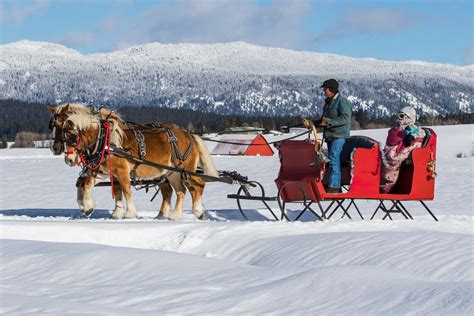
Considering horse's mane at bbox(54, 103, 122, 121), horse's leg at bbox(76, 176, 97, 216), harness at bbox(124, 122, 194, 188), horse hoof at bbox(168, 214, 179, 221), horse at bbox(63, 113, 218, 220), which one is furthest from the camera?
harness at bbox(124, 122, 194, 188)

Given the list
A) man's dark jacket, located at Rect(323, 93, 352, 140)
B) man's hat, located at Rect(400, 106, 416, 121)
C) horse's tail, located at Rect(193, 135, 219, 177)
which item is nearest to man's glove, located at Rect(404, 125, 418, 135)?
man's hat, located at Rect(400, 106, 416, 121)

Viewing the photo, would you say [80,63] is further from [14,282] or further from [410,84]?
[14,282]

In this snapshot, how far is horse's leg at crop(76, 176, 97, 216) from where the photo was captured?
32.2 feet

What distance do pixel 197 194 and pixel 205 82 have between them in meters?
177

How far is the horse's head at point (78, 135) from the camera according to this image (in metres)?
9.47

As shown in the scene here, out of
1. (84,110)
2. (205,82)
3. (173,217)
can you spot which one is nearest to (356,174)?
(173,217)

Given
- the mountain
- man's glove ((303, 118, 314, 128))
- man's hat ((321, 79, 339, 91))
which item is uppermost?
the mountain

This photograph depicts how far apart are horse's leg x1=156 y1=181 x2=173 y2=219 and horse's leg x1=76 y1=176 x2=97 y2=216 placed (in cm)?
97

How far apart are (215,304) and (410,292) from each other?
1201 mm

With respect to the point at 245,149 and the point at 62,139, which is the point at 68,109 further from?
the point at 245,149

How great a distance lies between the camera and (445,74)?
188000mm

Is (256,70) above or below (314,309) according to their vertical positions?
above

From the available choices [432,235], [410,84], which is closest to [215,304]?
[432,235]

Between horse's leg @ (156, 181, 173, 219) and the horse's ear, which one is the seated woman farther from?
the horse's ear
